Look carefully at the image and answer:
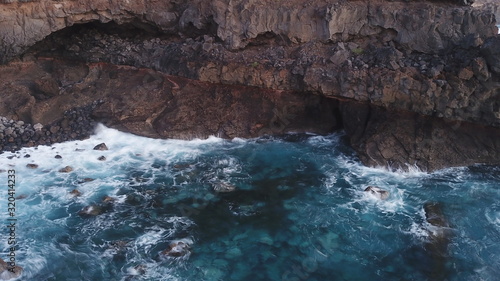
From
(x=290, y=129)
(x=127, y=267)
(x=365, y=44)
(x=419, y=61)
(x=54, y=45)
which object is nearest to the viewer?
(x=127, y=267)

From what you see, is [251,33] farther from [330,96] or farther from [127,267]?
[127,267]

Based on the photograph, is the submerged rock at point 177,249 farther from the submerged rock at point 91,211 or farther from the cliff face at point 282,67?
the cliff face at point 282,67

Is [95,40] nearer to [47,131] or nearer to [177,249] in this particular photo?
[47,131]

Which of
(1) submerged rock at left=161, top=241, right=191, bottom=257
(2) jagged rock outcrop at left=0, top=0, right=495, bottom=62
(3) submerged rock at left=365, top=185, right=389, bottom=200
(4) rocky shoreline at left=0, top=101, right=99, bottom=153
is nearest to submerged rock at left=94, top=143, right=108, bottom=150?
(4) rocky shoreline at left=0, top=101, right=99, bottom=153

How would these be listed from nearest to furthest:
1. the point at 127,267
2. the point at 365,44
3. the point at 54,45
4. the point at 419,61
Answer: the point at 127,267 → the point at 419,61 → the point at 365,44 → the point at 54,45

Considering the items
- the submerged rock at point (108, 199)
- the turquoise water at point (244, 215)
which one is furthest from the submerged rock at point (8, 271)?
the submerged rock at point (108, 199)

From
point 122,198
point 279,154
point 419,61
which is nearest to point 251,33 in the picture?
point 279,154
